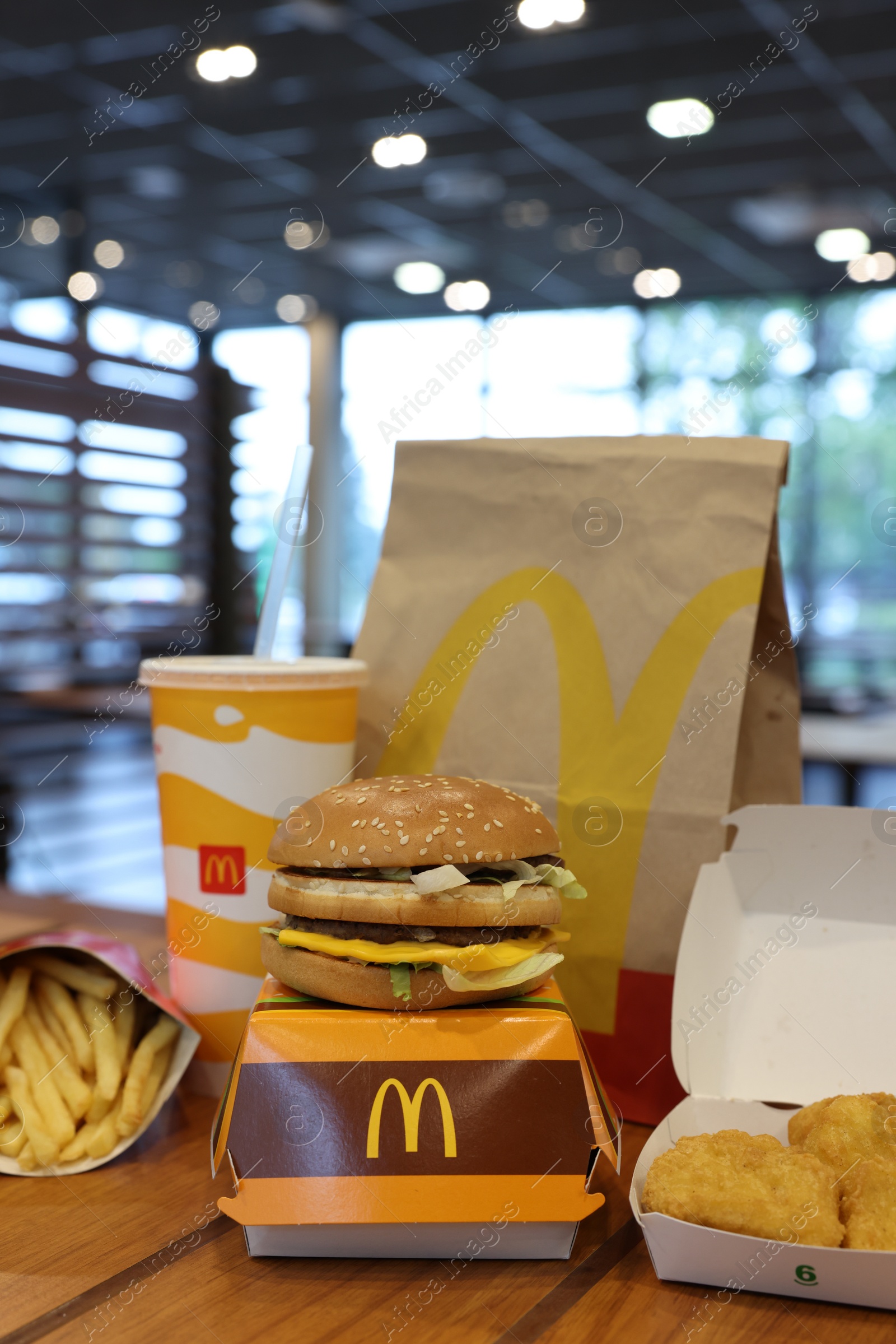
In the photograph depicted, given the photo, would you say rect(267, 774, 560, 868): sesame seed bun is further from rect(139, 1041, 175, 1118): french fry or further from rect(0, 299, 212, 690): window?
rect(0, 299, 212, 690): window

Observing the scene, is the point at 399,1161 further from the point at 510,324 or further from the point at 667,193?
the point at 510,324

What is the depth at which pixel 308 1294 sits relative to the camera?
0.92 meters

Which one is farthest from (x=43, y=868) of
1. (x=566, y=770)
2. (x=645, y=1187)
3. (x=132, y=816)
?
(x=645, y=1187)

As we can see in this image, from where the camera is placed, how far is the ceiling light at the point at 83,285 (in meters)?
7.60

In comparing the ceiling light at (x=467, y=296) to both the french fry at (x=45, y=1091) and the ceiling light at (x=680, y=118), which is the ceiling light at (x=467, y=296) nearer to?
the ceiling light at (x=680, y=118)

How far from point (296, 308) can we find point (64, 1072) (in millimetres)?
10067

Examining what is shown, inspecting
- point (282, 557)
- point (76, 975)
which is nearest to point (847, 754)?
point (282, 557)

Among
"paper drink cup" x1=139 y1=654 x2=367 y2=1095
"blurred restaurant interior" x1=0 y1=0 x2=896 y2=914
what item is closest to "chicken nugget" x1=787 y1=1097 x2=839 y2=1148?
"paper drink cup" x1=139 y1=654 x2=367 y2=1095

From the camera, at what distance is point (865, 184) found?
22.4 feet

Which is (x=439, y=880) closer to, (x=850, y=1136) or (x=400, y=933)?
(x=400, y=933)

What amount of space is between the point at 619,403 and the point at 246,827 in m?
9.05

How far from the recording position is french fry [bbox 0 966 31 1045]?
45.8 inches

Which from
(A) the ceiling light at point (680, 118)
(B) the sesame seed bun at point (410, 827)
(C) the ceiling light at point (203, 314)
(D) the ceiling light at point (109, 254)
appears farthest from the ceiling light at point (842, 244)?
(B) the sesame seed bun at point (410, 827)

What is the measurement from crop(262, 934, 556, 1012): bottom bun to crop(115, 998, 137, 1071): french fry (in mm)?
294
